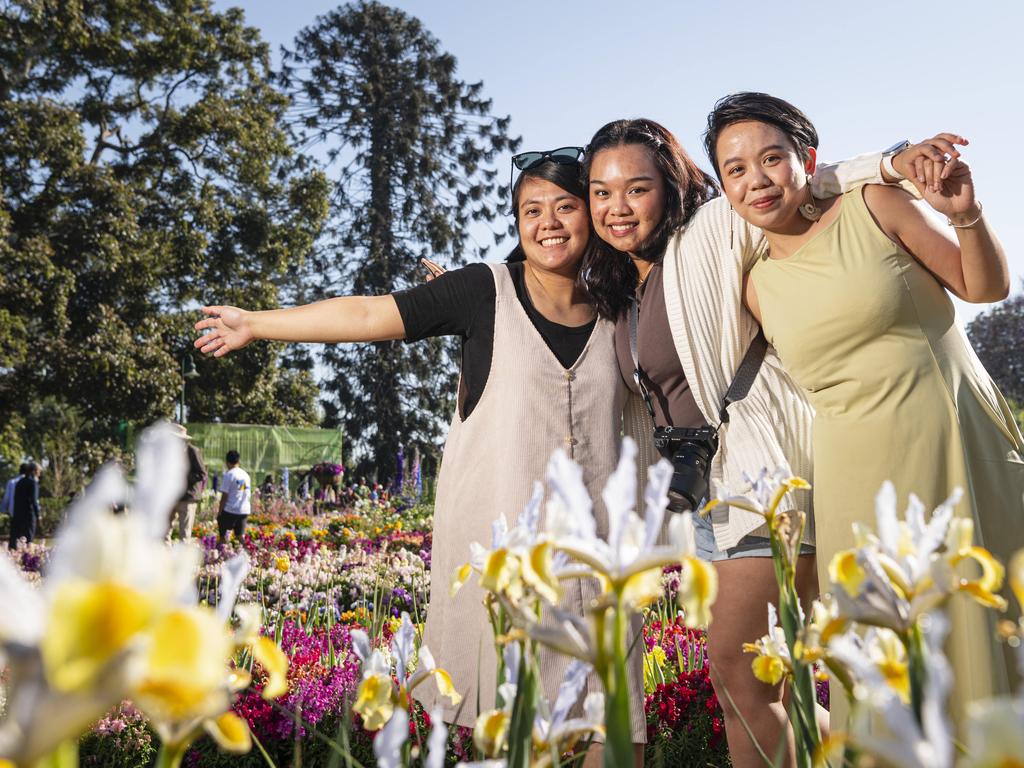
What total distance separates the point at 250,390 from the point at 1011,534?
778 inches

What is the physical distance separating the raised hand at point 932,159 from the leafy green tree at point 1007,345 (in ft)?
106

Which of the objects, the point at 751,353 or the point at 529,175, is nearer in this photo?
the point at 751,353

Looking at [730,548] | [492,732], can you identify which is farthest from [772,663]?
[730,548]

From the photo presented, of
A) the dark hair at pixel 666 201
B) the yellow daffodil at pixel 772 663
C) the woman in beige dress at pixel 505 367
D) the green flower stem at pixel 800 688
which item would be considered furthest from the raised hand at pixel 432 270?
the green flower stem at pixel 800 688

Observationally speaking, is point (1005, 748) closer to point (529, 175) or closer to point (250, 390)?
point (529, 175)

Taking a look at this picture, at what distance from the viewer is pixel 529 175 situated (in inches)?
108

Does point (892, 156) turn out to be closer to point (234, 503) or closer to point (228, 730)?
point (228, 730)

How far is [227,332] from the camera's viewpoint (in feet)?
8.48

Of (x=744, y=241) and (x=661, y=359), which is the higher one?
(x=744, y=241)

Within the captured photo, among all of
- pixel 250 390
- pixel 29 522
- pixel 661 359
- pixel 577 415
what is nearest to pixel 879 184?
pixel 661 359

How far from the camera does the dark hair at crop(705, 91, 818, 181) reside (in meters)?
2.22

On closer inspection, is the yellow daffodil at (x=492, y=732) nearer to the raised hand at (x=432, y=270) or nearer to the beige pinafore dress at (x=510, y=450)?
the beige pinafore dress at (x=510, y=450)

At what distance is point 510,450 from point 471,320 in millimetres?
440

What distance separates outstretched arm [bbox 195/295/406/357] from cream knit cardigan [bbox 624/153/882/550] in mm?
838
